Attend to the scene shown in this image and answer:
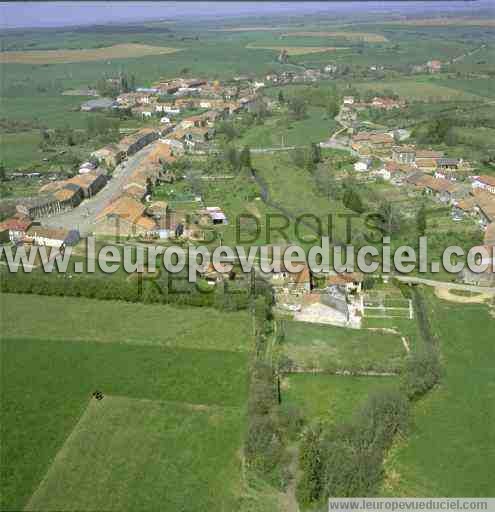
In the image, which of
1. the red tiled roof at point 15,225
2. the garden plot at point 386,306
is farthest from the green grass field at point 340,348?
the red tiled roof at point 15,225

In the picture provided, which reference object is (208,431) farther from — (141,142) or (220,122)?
(220,122)

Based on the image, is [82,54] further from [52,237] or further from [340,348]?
[340,348]

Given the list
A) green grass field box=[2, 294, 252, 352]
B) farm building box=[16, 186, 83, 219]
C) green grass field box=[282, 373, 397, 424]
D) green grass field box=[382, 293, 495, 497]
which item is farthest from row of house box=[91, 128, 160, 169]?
green grass field box=[382, 293, 495, 497]

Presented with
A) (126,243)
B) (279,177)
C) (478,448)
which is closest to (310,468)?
(478,448)

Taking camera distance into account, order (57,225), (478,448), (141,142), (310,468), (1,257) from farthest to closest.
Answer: (141,142)
(57,225)
(1,257)
(478,448)
(310,468)

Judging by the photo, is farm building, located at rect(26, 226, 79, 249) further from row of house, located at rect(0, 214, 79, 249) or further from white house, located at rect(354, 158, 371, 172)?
white house, located at rect(354, 158, 371, 172)
